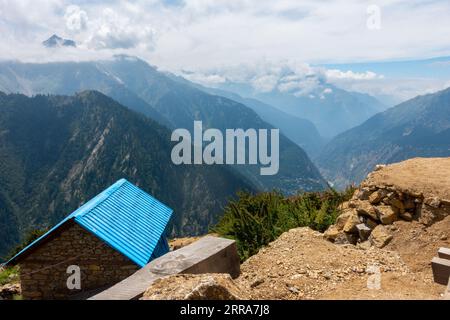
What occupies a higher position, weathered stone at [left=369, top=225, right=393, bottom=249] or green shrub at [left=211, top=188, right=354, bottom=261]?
weathered stone at [left=369, top=225, right=393, bottom=249]

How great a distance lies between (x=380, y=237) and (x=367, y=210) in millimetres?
1239

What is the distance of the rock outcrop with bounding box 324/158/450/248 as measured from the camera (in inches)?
412

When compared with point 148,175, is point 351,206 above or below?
above

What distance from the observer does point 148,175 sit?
630 feet

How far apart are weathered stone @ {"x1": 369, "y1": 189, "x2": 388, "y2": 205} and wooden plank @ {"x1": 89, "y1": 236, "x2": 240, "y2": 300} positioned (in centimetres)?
484

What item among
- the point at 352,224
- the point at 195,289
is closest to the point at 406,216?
the point at 352,224

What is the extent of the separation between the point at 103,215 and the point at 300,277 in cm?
958

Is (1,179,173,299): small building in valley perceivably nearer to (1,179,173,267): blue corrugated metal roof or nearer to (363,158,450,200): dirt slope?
(1,179,173,267): blue corrugated metal roof

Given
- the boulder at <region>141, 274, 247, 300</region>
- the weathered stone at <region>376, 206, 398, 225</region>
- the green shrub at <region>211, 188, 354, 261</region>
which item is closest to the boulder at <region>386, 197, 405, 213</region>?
the weathered stone at <region>376, 206, 398, 225</region>
